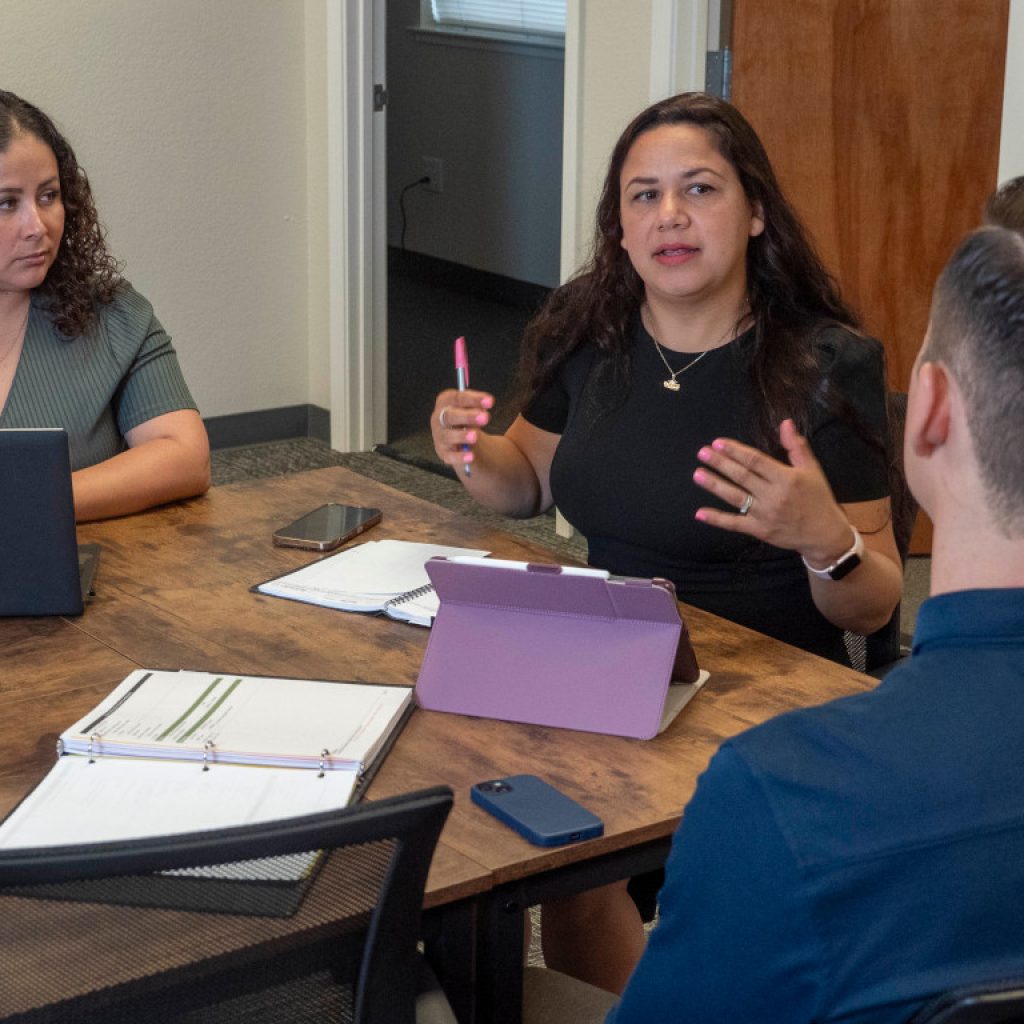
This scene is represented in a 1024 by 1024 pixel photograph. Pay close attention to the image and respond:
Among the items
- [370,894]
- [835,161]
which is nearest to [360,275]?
[835,161]

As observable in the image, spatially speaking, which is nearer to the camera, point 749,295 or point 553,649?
point 553,649

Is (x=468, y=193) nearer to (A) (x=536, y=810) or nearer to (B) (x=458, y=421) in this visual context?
(B) (x=458, y=421)

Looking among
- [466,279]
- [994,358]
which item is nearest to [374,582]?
[994,358]

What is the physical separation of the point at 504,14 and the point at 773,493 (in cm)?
554

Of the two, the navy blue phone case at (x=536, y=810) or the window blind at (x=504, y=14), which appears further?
the window blind at (x=504, y=14)

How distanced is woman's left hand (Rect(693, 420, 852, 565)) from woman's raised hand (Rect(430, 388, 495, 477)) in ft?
1.35

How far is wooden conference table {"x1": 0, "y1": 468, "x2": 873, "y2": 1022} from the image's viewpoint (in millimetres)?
1301

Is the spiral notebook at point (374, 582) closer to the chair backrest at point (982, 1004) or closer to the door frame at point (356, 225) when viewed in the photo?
the chair backrest at point (982, 1004)

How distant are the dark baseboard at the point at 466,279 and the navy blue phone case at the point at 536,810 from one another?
5522mm

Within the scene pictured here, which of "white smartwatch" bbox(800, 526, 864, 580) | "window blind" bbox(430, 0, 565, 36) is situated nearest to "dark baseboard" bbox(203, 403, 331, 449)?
"window blind" bbox(430, 0, 565, 36)

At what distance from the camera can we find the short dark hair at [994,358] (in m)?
0.91

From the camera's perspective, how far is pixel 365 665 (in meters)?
1.72

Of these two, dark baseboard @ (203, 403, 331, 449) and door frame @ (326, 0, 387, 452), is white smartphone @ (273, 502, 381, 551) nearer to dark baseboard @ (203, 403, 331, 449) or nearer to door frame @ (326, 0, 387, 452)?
door frame @ (326, 0, 387, 452)

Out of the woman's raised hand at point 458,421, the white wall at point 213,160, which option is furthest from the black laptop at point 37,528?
the white wall at point 213,160
